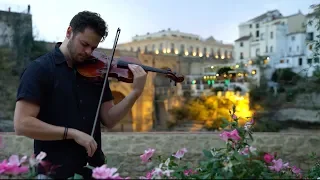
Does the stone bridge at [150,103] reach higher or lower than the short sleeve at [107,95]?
lower

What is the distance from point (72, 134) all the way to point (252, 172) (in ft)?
2.32

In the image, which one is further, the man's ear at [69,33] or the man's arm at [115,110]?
the man's arm at [115,110]

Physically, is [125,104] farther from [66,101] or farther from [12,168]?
[12,168]

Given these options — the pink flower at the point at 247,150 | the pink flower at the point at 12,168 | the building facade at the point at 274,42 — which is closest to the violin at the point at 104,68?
the pink flower at the point at 12,168

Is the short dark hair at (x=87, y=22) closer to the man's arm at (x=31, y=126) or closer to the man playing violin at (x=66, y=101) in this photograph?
the man playing violin at (x=66, y=101)

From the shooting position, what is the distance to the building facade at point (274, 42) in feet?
105

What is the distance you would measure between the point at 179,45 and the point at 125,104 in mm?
44409

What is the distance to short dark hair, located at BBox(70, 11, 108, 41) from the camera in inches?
62.6

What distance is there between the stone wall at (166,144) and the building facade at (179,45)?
3725cm

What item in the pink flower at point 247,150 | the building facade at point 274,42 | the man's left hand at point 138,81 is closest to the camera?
the pink flower at point 247,150

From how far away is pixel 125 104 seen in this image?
1.80 meters

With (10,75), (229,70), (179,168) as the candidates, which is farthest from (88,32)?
(229,70)

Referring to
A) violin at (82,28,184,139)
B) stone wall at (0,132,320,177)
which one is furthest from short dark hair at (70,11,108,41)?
stone wall at (0,132,320,177)

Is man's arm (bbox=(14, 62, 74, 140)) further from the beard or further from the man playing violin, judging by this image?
the beard
